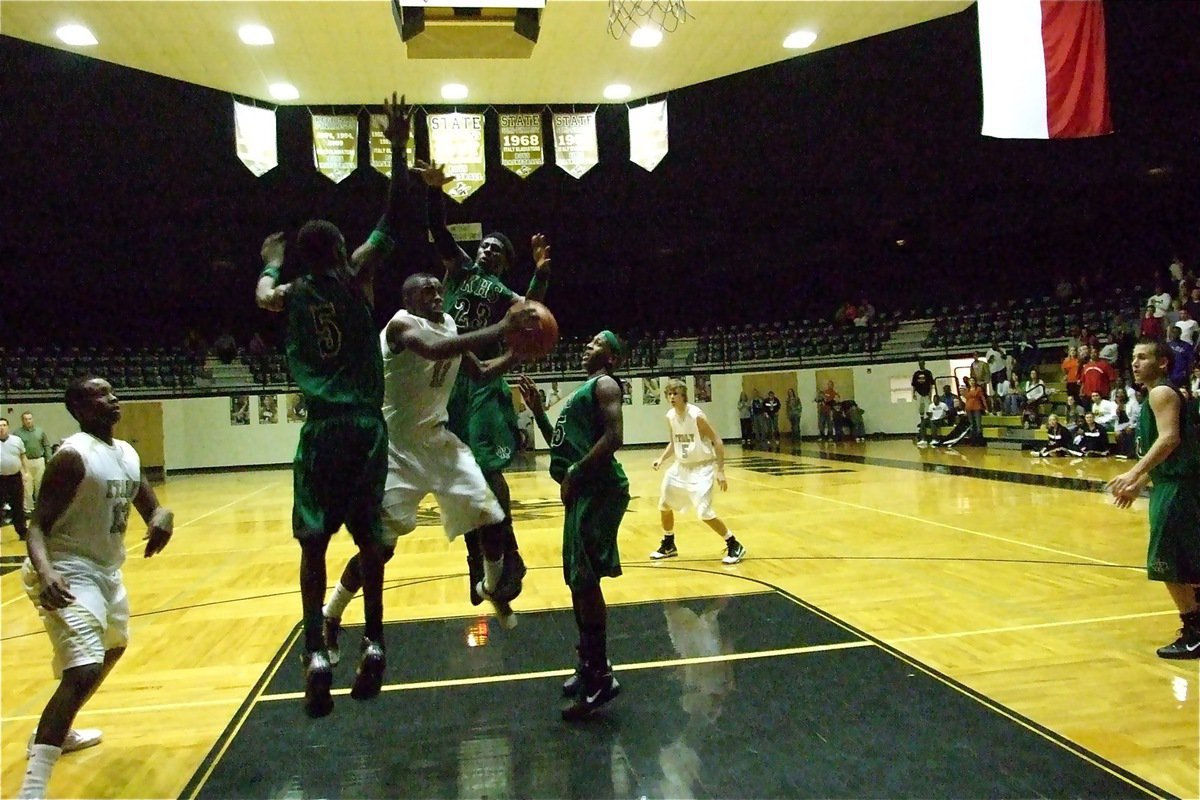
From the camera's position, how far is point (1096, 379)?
14.7m

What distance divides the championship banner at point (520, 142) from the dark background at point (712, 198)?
1.99 m

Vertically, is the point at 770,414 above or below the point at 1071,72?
below

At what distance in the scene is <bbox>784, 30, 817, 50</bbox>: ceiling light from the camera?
12664 millimetres

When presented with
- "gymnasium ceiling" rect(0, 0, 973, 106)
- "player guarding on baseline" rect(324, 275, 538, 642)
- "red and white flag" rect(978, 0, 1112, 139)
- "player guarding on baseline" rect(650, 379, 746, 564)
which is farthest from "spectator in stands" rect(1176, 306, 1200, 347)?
"player guarding on baseline" rect(324, 275, 538, 642)

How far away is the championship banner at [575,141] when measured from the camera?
1330cm

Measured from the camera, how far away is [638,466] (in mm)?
18781

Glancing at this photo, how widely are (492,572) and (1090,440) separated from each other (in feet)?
45.8

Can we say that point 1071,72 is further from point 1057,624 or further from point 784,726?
Result: point 784,726

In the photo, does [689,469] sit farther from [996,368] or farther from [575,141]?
[996,368]

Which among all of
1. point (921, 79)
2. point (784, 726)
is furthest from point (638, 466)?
point (784, 726)

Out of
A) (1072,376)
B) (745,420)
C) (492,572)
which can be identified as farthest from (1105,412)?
(492,572)

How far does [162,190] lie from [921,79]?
54.0ft

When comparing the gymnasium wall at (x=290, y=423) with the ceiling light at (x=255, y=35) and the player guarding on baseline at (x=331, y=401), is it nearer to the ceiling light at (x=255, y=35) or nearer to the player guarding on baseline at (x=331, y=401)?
the ceiling light at (x=255, y=35)

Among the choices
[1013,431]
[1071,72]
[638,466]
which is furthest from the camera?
[638,466]
